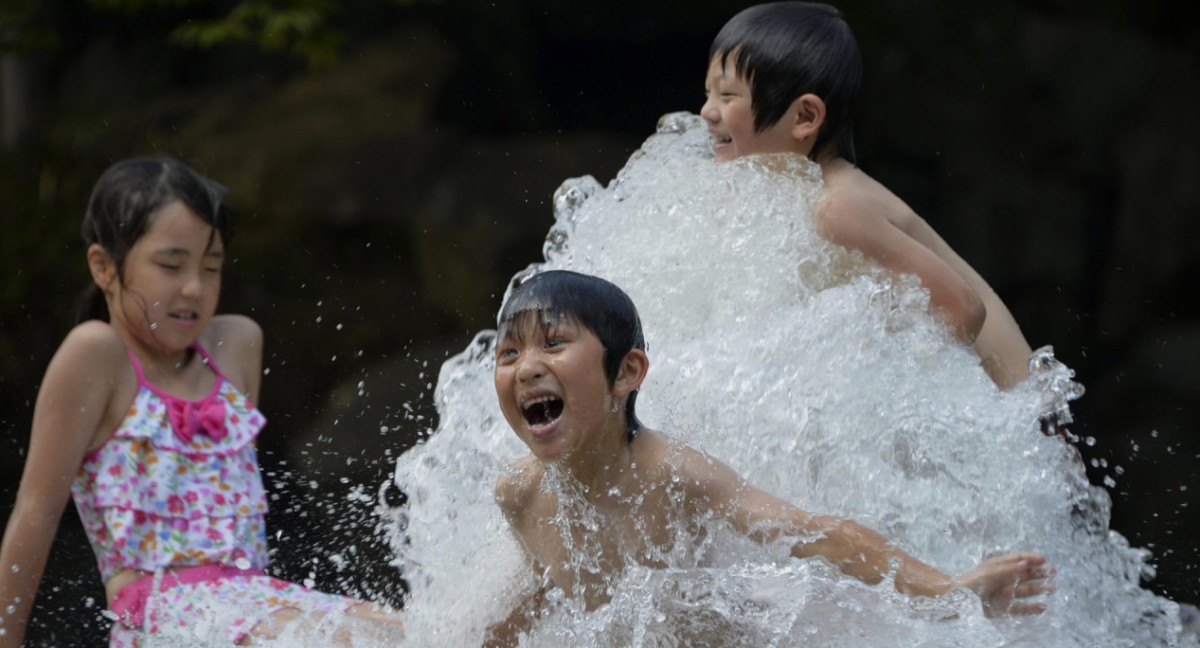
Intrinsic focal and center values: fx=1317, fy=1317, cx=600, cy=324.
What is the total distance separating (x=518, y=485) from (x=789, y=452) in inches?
21.4

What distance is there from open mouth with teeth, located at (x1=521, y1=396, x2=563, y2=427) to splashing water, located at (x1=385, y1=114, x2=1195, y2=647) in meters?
0.30

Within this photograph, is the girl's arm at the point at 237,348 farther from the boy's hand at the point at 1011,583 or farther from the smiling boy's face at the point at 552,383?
the boy's hand at the point at 1011,583

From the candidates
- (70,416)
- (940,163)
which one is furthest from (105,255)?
(940,163)

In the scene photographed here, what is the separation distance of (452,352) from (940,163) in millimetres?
2274

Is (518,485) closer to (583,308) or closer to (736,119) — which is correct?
(583,308)

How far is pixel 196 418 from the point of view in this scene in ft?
9.32

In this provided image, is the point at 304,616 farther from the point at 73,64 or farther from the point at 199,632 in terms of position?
the point at 73,64

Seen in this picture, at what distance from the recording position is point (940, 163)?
18.8ft

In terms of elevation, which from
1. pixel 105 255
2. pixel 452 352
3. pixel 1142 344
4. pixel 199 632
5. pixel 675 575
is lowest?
pixel 1142 344

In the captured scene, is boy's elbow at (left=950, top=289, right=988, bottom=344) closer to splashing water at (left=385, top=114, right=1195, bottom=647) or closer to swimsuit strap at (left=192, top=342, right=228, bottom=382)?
splashing water at (left=385, top=114, right=1195, bottom=647)

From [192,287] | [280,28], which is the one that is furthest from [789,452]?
[280,28]

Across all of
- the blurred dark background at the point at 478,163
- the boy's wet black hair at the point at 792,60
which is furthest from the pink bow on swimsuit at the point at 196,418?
the blurred dark background at the point at 478,163

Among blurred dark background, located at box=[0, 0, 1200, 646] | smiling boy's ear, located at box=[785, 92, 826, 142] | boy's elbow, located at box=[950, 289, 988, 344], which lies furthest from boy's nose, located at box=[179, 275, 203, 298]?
blurred dark background, located at box=[0, 0, 1200, 646]

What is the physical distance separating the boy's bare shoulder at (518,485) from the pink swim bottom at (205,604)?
53 cm
